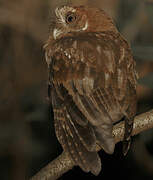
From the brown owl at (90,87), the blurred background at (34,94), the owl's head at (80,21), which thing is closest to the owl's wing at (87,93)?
the brown owl at (90,87)

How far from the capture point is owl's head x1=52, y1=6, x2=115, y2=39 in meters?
3.36

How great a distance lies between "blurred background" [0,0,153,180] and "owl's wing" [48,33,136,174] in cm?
88

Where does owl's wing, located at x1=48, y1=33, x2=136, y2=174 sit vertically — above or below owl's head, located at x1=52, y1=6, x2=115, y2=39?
below

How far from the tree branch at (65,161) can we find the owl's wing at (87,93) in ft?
0.19

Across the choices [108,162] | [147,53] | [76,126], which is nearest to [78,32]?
[147,53]

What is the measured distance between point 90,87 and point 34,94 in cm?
132

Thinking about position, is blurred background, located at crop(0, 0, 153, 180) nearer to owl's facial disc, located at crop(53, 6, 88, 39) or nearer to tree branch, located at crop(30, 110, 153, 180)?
owl's facial disc, located at crop(53, 6, 88, 39)

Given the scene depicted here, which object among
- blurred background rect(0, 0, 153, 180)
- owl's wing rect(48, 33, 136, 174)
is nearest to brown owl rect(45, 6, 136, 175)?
owl's wing rect(48, 33, 136, 174)

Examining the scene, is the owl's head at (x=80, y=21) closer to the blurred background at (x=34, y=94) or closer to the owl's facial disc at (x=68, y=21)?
the owl's facial disc at (x=68, y=21)

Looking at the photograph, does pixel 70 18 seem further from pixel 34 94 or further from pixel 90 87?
pixel 34 94

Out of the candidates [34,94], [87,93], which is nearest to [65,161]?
[87,93]

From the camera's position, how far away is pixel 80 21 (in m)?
3.38

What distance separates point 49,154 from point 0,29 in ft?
5.23

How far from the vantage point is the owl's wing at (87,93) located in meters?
2.65
